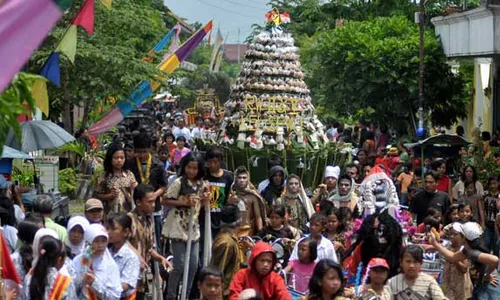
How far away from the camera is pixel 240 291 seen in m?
10.6

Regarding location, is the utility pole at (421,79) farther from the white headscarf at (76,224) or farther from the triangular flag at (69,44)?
the white headscarf at (76,224)

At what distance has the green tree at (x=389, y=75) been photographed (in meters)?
32.4

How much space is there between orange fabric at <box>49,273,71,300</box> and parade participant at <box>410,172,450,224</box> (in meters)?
7.25

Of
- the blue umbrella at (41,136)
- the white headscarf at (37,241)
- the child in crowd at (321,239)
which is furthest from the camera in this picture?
the blue umbrella at (41,136)

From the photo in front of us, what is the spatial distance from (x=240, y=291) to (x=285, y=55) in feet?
41.5

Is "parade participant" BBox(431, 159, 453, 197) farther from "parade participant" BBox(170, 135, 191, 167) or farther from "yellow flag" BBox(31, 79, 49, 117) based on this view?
"yellow flag" BBox(31, 79, 49, 117)

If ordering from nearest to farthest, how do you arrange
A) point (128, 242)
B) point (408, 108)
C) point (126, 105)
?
point (128, 242)
point (126, 105)
point (408, 108)

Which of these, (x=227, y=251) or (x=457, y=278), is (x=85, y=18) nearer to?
(x=227, y=251)

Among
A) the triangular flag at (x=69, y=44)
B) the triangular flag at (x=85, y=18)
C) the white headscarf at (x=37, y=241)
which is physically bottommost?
the white headscarf at (x=37, y=241)

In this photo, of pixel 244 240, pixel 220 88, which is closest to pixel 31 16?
pixel 244 240

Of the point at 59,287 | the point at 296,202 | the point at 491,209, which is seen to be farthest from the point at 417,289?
the point at 491,209

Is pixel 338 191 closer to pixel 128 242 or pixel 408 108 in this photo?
pixel 128 242

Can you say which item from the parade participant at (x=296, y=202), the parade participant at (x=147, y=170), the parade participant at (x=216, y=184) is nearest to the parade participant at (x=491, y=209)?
the parade participant at (x=296, y=202)

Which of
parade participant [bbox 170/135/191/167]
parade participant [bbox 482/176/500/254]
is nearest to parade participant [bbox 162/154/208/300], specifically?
parade participant [bbox 482/176/500/254]
